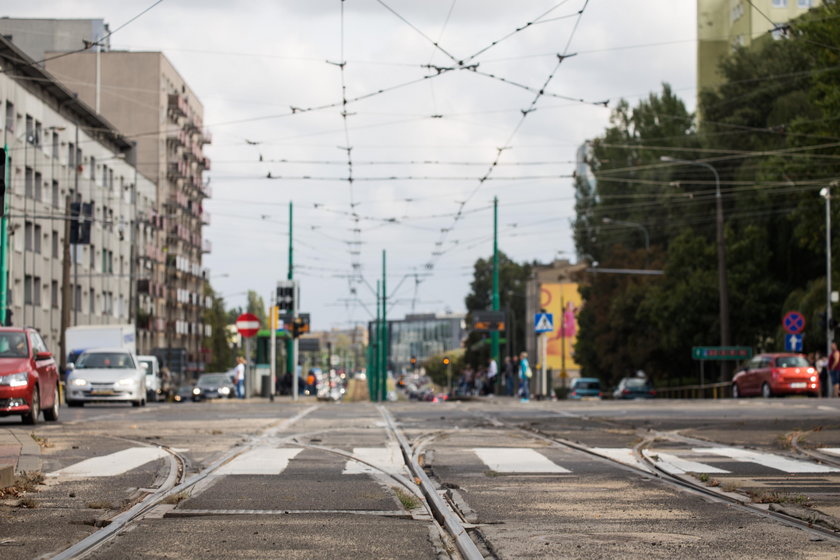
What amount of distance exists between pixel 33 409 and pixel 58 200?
171ft

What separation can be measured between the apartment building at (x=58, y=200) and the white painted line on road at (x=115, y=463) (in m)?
36.2

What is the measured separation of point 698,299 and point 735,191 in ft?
18.8

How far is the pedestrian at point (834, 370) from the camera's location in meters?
42.1

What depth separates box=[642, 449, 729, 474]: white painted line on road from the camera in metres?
13.7

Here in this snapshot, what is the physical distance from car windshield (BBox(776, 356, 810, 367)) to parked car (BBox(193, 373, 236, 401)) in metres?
25.6

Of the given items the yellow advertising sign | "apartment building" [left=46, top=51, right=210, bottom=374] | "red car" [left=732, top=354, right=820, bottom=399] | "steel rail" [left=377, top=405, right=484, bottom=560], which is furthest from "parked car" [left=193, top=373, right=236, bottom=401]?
the yellow advertising sign

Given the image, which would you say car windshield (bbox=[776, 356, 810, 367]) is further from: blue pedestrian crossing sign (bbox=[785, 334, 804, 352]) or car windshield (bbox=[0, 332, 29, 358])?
car windshield (bbox=[0, 332, 29, 358])

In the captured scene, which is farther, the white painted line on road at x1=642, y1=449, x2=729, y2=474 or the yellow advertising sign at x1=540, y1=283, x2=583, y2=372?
the yellow advertising sign at x1=540, y1=283, x2=583, y2=372

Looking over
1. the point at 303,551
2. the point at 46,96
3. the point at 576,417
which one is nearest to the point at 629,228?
the point at 46,96

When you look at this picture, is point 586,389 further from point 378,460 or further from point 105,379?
point 378,460

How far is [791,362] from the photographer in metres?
44.5

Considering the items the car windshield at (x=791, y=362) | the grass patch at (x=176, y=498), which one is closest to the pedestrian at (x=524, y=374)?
the car windshield at (x=791, y=362)

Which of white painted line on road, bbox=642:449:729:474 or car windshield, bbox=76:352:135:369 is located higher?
car windshield, bbox=76:352:135:369

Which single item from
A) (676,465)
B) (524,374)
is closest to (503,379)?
(524,374)
